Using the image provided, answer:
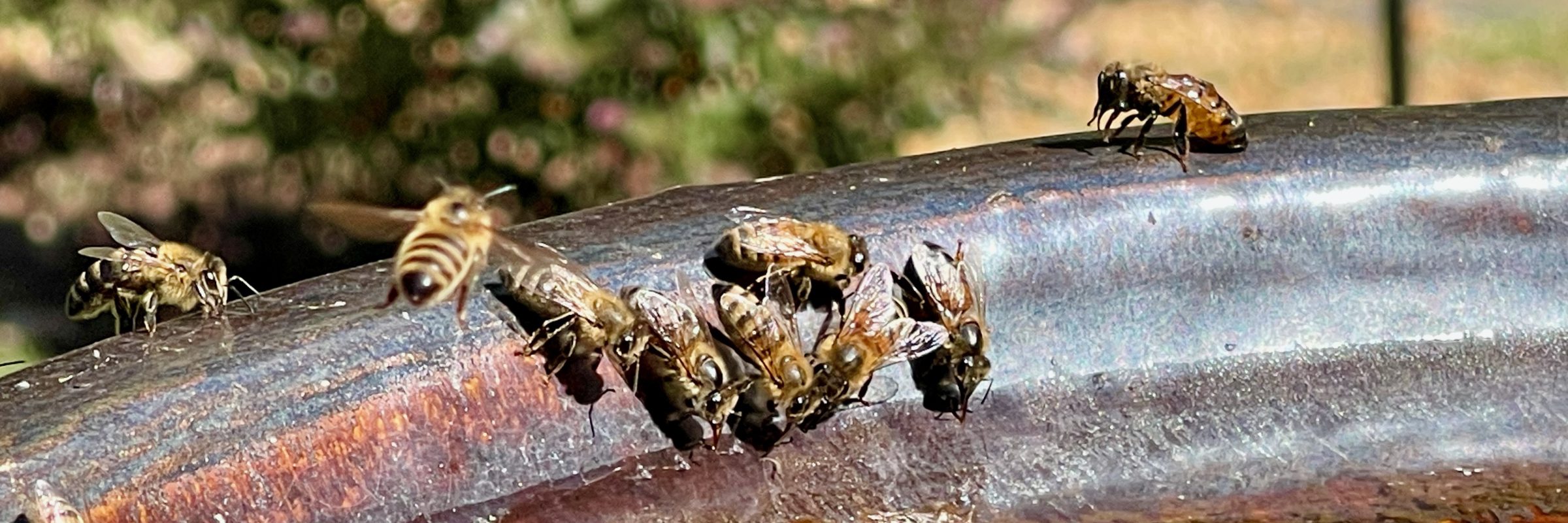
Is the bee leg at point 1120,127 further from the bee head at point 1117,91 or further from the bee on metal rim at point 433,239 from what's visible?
the bee on metal rim at point 433,239

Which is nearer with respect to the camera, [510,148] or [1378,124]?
[1378,124]

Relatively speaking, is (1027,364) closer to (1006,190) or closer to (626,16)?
(1006,190)

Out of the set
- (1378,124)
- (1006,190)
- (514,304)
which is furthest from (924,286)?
(1378,124)

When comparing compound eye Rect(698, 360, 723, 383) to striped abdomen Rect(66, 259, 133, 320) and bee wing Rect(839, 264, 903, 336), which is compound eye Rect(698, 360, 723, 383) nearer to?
bee wing Rect(839, 264, 903, 336)


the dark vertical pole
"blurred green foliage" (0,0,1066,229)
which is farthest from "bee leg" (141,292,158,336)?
the dark vertical pole

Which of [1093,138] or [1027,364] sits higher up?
[1093,138]

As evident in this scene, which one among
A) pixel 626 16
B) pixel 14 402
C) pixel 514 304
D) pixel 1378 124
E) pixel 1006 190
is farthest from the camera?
pixel 626 16

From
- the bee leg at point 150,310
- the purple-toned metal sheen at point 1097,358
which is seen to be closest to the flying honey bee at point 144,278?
the bee leg at point 150,310
